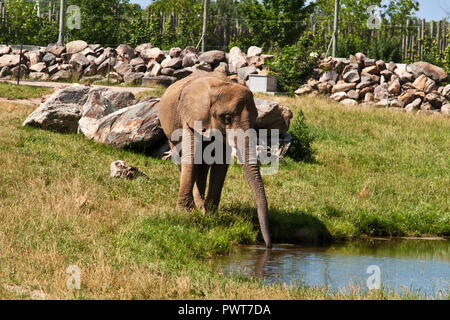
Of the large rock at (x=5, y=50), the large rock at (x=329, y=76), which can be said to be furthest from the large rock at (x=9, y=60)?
the large rock at (x=329, y=76)

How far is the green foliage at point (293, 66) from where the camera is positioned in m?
30.3

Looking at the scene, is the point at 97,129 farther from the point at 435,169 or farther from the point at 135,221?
the point at 435,169

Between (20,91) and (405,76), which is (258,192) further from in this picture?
(405,76)

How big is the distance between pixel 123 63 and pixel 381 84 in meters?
12.0

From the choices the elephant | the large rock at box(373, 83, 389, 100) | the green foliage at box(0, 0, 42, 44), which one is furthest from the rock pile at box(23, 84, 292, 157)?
the green foliage at box(0, 0, 42, 44)

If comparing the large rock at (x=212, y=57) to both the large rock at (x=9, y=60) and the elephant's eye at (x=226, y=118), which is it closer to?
the large rock at (x=9, y=60)

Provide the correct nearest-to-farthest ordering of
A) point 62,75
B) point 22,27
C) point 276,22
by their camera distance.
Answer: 1. point 62,75
2. point 276,22
3. point 22,27

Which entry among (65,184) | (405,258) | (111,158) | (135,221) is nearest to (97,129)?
(111,158)

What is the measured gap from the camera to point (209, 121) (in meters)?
10.6

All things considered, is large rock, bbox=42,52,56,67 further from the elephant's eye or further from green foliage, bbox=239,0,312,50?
the elephant's eye

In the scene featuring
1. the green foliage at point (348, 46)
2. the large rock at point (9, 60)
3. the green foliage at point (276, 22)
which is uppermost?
the green foliage at point (276, 22)

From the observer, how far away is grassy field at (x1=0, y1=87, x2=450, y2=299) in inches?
306

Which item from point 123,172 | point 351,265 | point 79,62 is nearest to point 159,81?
point 79,62

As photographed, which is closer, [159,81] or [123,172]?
[123,172]
